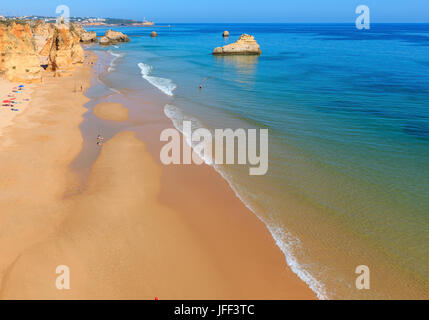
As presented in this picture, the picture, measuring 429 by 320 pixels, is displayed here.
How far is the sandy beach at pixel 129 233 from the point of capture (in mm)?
10156

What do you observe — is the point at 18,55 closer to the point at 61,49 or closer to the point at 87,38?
the point at 61,49

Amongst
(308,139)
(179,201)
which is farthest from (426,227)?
(179,201)

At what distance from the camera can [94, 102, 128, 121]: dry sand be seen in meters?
27.8

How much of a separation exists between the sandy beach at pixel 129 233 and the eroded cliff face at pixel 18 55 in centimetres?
2136

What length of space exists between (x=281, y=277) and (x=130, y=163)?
12205 mm

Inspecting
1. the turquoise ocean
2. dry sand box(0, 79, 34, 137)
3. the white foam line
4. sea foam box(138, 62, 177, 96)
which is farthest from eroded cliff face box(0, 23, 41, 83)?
the white foam line

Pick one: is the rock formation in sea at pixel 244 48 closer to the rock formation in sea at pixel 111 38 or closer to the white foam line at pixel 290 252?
the rock formation in sea at pixel 111 38

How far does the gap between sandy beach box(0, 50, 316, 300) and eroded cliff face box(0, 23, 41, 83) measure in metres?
21.4

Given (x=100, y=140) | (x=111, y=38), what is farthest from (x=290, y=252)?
(x=111, y=38)

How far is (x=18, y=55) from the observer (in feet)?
117

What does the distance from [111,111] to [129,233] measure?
Result: 2037 cm

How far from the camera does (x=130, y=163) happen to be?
1869 cm

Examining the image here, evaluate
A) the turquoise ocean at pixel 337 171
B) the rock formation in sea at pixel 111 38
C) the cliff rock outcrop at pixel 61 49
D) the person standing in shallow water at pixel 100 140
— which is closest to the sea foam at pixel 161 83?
the turquoise ocean at pixel 337 171

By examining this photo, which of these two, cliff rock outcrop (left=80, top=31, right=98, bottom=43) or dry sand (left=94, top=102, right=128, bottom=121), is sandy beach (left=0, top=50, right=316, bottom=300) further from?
cliff rock outcrop (left=80, top=31, right=98, bottom=43)
